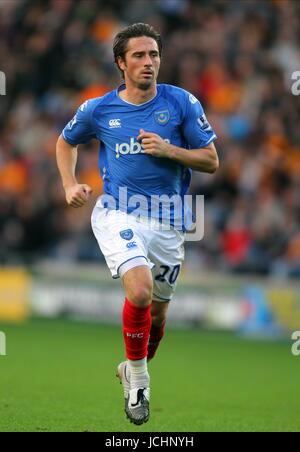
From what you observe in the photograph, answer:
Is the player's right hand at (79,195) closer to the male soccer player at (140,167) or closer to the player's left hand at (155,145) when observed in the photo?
the male soccer player at (140,167)

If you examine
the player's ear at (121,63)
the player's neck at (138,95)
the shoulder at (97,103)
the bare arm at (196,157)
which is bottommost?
the bare arm at (196,157)

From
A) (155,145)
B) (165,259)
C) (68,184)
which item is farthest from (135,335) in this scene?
(155,145)

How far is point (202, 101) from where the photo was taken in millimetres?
16438

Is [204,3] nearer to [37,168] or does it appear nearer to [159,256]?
[37,168]

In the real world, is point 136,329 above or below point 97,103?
below

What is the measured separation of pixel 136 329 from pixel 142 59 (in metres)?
1.80

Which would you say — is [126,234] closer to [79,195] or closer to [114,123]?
[79,195]

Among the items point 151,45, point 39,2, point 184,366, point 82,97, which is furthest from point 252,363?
point 39,2

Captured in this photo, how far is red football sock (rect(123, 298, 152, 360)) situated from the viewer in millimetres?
6859

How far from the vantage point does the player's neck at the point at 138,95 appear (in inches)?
284

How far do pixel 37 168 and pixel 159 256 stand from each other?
10.0m

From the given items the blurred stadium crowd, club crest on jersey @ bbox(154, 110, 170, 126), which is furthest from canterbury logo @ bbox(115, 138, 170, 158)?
the blurred stadium crowd

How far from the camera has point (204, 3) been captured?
698 inches

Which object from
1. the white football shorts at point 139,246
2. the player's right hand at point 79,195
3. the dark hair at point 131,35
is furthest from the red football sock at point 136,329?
the dark hair at point 131,35
